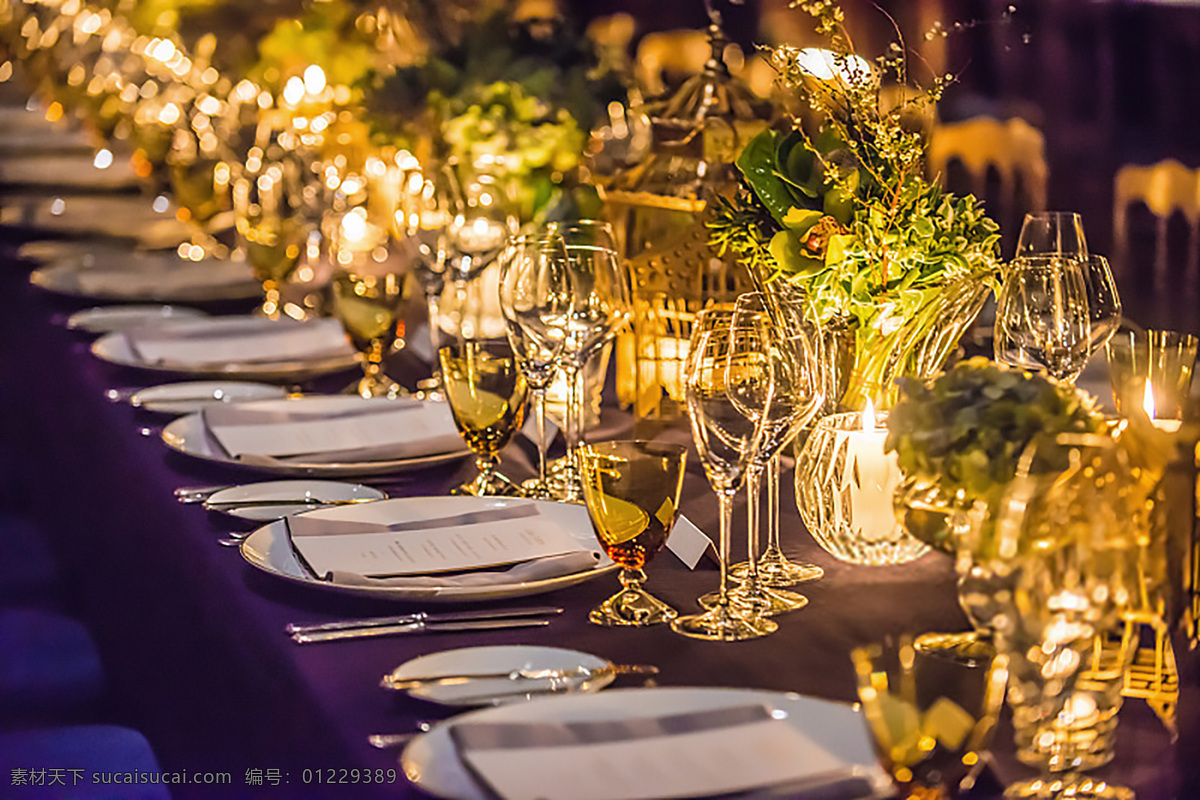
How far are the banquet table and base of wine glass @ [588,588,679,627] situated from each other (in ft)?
0.05

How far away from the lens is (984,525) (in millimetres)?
1027

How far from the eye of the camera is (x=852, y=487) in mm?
1370

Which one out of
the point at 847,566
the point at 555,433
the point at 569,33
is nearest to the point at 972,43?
the point at 569,33

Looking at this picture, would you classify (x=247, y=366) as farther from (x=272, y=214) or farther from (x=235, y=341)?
(x=272, y=214)

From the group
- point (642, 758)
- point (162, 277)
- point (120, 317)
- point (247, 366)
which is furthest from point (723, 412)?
point (162, 277)

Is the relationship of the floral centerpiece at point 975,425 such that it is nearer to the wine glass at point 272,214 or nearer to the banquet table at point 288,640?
the banquet table at point 288,640

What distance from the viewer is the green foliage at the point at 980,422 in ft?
3.69

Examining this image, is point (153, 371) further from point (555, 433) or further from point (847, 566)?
point (847, 566)

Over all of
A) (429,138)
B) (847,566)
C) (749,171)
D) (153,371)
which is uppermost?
(429,138)

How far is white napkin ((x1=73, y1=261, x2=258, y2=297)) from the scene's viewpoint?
2.97m

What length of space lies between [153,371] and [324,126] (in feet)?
4.25

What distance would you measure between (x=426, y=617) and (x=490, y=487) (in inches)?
16.9

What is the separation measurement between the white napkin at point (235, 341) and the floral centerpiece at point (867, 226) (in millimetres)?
1064

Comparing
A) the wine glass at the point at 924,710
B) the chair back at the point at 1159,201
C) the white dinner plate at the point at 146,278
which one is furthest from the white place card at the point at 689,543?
the chair back at the point at 1159,201
